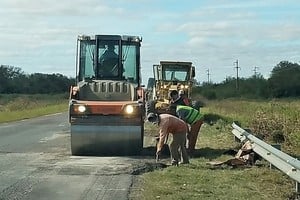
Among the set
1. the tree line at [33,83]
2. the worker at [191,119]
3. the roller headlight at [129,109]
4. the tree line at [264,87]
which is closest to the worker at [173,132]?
the worker at [191,119]

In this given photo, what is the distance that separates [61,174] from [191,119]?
4721mm

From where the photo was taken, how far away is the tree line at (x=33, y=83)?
123188mm

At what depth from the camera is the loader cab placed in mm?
19281

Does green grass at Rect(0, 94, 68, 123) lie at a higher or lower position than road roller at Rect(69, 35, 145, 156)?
lower

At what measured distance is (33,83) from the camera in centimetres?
12775

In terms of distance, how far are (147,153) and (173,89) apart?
12.0m

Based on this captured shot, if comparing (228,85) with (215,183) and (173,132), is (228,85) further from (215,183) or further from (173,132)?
(215,183)

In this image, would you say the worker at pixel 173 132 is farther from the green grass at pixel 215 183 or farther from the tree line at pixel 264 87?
the tree line at pixel 264 87

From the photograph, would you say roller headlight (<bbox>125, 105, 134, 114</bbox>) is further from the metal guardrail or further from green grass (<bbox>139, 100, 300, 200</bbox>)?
the metal guardrail

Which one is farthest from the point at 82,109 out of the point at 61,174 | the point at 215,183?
the point at 215,183

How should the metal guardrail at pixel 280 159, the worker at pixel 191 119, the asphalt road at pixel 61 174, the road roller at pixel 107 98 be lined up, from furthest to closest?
the road roller at pixel 107 98 → the worker at pixel 191 119 → the asphalt road at pixel 61 174 → the metal guardrail at pixel 280 159

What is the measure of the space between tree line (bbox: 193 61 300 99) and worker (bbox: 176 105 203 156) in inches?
2600

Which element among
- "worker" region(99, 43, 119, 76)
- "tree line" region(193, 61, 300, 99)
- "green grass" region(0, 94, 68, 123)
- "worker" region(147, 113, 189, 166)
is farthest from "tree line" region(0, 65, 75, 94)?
"worker" region(147, 113, 189, 166)

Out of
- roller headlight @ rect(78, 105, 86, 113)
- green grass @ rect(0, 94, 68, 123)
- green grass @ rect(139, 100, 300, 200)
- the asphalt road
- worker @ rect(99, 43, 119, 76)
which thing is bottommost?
green grass @ rect(0, 94, 68, 123)
